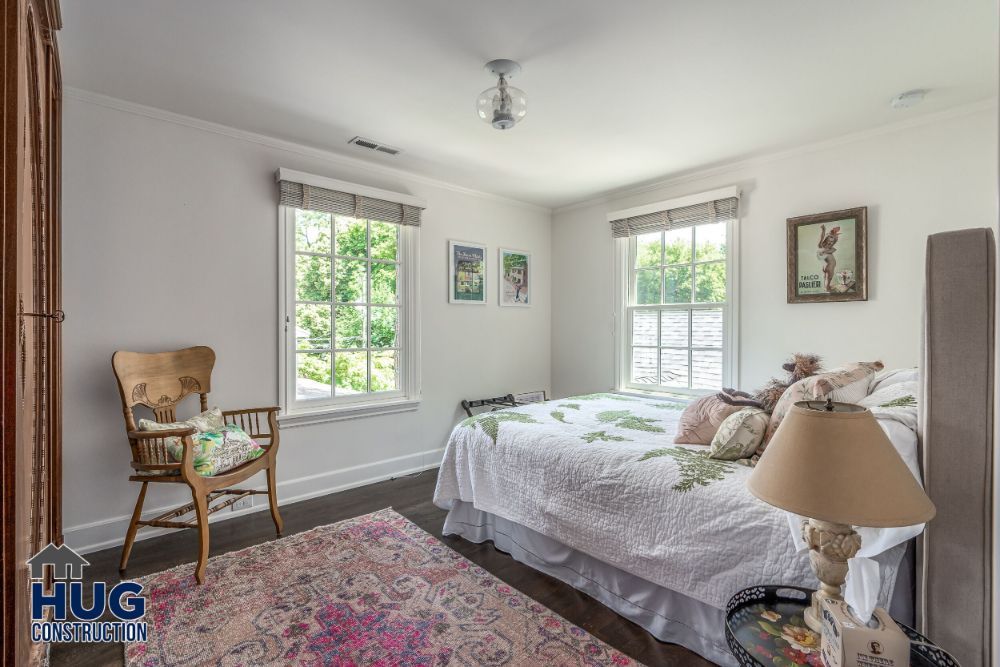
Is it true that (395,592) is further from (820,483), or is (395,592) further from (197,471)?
(820,483)

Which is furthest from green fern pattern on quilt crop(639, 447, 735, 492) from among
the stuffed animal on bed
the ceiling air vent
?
the ceiling air vent

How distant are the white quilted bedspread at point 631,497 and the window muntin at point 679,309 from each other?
4.00ft

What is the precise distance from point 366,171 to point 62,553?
303cm

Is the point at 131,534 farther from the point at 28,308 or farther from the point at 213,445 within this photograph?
the point at 28,308

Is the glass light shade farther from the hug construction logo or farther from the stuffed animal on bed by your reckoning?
the hug construction logo

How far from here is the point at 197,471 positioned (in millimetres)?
2322

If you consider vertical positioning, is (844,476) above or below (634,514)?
above

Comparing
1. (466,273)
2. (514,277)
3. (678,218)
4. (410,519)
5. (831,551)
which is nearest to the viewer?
(831,551)

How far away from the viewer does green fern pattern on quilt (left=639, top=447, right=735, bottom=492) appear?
1.83 meters

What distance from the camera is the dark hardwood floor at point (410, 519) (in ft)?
6.01

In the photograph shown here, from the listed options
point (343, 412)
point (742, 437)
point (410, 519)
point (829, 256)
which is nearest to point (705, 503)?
point (742, 437)

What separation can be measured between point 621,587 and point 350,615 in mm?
1180

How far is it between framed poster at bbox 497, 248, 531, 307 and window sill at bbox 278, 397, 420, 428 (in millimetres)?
1419

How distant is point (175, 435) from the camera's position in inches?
89.7
